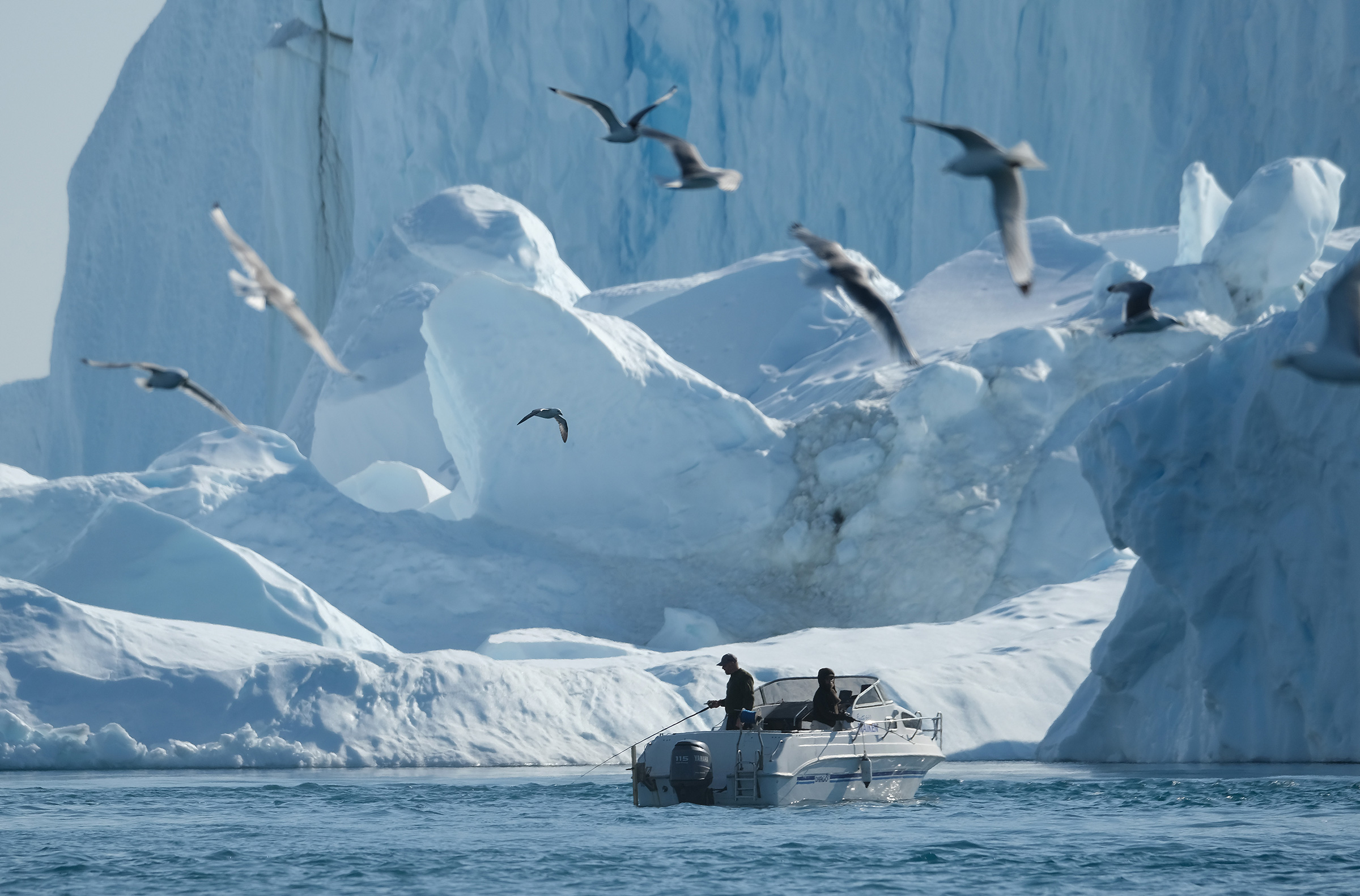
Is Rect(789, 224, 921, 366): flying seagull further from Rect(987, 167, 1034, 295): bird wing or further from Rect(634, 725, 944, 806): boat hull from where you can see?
Rect(634, 725, 944, 806): boat hull

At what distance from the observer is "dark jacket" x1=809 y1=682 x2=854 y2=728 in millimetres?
13211

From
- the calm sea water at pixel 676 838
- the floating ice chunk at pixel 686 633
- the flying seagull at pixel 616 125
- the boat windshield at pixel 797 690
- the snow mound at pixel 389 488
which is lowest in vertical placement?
the calm sea water at pixel 676 838

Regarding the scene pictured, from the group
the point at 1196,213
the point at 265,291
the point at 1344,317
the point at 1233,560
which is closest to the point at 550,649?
the point at 1233,560

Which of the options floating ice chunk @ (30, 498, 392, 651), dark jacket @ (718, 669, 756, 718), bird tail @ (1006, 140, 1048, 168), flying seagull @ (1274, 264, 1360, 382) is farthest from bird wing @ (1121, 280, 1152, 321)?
floating ice chunk @ (30, 498, 392, 651)

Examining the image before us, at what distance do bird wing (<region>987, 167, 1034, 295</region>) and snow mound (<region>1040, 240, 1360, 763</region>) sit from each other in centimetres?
686

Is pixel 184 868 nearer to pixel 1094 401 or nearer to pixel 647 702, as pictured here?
pixel 647 702

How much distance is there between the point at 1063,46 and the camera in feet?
113

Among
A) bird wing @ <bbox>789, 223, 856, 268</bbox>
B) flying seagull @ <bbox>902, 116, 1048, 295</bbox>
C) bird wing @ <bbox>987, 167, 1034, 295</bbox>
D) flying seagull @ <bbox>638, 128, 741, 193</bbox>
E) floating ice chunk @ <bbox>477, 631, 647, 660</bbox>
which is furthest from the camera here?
floating ice chunk @ <bbox>477, 631, 647, 660</bbox>

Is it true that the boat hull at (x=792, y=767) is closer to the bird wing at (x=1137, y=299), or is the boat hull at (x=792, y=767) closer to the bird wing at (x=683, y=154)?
the bird wing at (x=1137, y=299)

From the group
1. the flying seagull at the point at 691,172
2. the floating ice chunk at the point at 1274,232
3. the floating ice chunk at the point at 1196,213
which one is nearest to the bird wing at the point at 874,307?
the flying seagull at the point at 691,172

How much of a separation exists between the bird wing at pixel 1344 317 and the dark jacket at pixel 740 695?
19.2ft

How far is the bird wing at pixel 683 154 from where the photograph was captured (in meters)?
9.35

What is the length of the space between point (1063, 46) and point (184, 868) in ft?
94.5

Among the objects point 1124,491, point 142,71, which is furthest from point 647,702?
point 142,71
